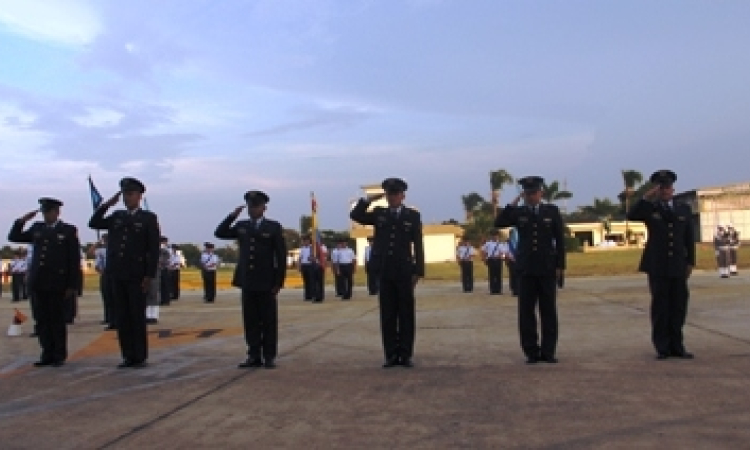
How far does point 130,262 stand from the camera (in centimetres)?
889

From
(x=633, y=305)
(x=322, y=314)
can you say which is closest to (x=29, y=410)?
(x=322, y=314)

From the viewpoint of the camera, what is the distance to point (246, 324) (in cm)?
874

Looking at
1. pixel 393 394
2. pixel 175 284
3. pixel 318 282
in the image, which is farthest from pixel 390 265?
pixel 175 284

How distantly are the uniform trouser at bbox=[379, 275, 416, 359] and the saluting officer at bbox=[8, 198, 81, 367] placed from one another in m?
3.66

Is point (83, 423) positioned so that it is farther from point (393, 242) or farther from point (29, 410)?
point (393, 242)

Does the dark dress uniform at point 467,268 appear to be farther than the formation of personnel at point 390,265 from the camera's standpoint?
Yes

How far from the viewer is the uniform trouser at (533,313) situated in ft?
27.1

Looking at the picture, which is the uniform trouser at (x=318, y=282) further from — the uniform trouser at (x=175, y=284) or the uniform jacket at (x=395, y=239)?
the uniform jacket at (x=395, y=239)

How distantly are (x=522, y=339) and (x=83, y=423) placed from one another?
4340mm

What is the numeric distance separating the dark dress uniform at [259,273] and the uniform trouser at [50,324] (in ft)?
7.17

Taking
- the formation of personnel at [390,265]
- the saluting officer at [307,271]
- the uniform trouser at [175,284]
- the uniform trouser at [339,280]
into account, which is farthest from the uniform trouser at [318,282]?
the formation of personnel at [390,265]

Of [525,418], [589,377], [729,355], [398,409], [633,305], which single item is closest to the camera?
[525,418]

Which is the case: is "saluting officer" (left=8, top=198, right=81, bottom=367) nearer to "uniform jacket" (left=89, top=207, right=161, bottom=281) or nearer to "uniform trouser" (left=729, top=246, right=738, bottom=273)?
"uniform jacket" (left=89, top=207, right=161, bottom=281)

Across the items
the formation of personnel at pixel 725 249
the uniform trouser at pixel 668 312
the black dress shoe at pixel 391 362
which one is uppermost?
the formation of personnel at pixel 725 249
